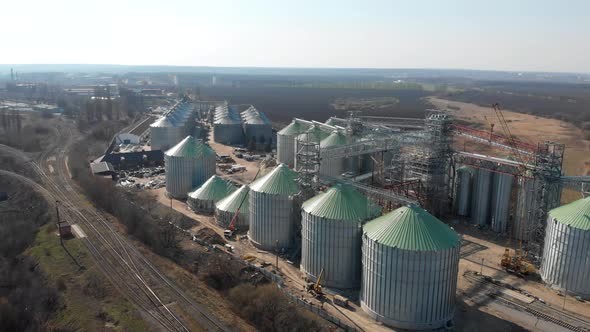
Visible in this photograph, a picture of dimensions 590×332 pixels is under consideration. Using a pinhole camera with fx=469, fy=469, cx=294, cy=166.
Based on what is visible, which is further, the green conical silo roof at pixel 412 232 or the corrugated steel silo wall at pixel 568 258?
the corrugated steel silo wall at pixel 568 258

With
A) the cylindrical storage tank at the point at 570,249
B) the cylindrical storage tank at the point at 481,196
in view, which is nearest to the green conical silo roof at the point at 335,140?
the cylindrical storage tank at the point at 481,196

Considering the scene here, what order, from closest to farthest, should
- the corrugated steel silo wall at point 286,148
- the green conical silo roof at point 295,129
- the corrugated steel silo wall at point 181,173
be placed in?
1. the corrugated steel silo wall at point 181,173
2. the corrugated steel silo wall at point 286,148
3. the green conical silo roof at point 295,129

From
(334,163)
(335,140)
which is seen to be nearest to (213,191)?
(334,163)

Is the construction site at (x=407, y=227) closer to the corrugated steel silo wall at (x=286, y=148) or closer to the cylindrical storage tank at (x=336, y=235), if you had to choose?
the cylindrical storage tank at (x=336, y=235)

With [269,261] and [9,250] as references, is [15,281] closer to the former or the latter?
[9,250]

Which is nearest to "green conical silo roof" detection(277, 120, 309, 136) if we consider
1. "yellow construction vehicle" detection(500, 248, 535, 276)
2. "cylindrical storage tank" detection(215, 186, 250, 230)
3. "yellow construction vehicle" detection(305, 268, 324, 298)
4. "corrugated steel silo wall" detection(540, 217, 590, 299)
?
"cylindrical storage tank" detection(215, 186, 250, 230)
